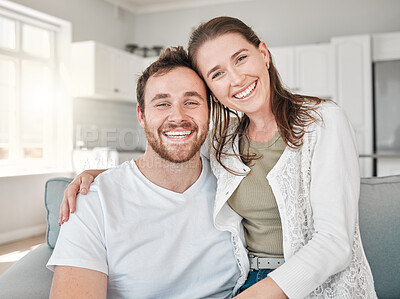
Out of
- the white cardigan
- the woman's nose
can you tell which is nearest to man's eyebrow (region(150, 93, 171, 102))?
the woman's nose

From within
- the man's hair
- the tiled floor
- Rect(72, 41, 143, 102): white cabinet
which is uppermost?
Rect(72, 41, 143, 102): white cabinet

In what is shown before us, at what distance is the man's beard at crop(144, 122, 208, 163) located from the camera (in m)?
1.49

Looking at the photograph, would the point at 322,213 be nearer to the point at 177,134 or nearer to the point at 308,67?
the point at 177,134

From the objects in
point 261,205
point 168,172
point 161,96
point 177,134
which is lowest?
point 261,205

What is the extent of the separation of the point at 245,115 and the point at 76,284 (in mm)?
855

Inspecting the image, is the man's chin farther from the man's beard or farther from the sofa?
the sofa

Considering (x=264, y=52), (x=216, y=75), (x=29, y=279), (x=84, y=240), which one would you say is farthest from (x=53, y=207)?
(x=264, y=52)

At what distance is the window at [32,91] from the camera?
15.5 feet

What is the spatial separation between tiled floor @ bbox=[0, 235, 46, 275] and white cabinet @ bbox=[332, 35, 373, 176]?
399 centimetres

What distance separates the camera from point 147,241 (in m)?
1.32

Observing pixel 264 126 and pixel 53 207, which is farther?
pixel 53 207

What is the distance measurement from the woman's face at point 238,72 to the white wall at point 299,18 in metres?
4.81

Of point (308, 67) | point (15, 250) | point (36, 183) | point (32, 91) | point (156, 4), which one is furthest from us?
point (156, 4)

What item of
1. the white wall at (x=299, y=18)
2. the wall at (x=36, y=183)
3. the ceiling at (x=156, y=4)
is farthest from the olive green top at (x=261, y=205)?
the ceiling at (x=156, y=4)
